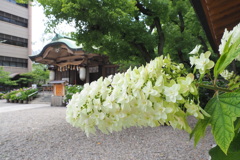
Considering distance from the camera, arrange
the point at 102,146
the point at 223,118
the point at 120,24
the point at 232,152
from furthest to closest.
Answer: the point at 120,24, the point at 102,146, the point at 232,152, the point at 223,118

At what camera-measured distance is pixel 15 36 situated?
25375mm

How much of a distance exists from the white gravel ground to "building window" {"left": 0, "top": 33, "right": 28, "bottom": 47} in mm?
24117

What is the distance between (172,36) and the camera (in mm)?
7062

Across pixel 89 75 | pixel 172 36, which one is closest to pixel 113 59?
pixel 172 36

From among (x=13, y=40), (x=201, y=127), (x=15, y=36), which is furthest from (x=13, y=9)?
(x=201, y=127)

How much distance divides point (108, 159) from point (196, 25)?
6.39 meters

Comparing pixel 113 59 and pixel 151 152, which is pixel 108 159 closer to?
pixel 151 152

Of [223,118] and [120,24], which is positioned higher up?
[120,24]

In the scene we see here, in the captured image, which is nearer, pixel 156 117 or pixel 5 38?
pixel 156 117

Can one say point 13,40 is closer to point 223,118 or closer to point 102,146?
point 102,146

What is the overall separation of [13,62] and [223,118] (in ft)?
96.9

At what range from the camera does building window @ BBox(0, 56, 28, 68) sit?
79.9ft

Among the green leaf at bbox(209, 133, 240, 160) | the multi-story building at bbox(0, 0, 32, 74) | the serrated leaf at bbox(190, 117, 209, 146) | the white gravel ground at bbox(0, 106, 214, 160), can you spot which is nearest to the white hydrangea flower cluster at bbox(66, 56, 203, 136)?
the serrated leaf at bbox(190, 117, 209, 146)

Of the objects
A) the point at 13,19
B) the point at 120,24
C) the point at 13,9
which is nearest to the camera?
the point at 120,24
